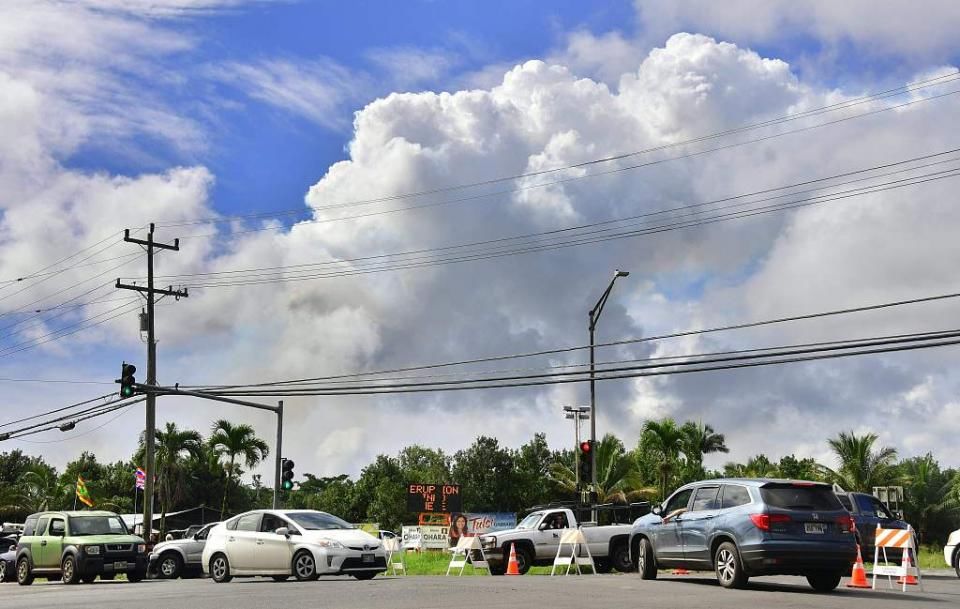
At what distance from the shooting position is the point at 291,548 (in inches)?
837

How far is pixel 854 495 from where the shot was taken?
25.3m

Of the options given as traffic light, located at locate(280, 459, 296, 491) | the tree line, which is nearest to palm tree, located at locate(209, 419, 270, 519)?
the tree line

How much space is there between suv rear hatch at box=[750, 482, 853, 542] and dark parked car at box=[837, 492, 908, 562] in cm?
800

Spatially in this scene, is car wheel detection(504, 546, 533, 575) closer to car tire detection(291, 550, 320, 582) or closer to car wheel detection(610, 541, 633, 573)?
car wheel detection(610, 541, 633, 573)

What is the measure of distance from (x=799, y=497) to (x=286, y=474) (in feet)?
81.4

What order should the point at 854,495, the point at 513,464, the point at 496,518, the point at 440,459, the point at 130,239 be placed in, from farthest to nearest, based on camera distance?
1. the point at 440,459
2. the point at 513,464
3. the point at 496,518
4. the point at 130,239
5. the point at 854,495

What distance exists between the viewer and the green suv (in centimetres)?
2644

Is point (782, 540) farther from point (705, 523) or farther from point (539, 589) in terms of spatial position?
point (539, 589)

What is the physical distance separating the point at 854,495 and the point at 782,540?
33.1 ft

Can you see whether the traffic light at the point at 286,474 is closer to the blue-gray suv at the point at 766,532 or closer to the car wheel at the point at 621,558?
the car wheel at the point at 621,558

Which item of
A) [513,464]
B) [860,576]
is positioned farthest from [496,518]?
[860,576]

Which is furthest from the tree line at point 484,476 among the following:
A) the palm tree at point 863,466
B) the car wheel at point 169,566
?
the car wheel at point 169,566

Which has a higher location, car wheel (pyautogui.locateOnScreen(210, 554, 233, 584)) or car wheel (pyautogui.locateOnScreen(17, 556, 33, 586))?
car wheel (pyautogui.locateOnScreen(210, 554, 233, 584))

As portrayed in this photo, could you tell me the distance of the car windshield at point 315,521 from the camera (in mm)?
21578
